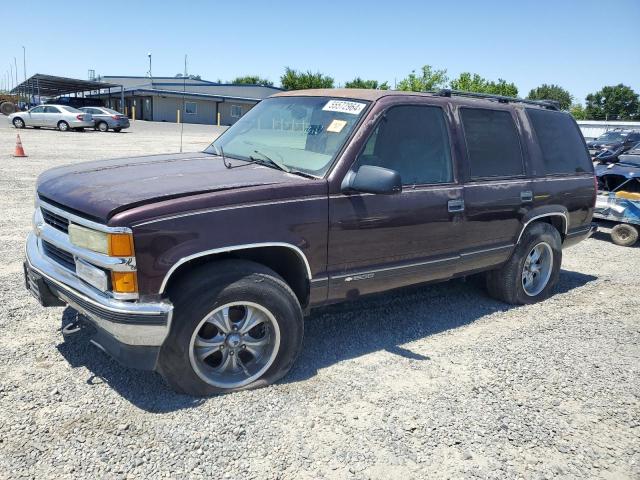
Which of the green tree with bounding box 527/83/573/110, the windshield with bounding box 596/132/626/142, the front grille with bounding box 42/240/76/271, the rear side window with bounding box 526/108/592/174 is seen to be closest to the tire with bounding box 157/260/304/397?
the front grille with bounding box 42/240/76/271

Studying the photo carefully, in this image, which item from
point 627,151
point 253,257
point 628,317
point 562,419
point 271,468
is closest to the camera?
point 271,468

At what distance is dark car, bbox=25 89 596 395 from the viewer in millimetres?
2930

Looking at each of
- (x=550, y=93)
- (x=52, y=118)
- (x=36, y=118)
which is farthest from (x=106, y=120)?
(x=550, y=93)

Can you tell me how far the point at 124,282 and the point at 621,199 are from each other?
26.8 feet

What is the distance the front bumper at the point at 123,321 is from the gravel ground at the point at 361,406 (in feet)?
1.29

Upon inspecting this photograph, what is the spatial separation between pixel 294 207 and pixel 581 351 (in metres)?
2.76

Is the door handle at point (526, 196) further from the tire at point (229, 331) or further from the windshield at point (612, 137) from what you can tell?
the windshield at point (612, 137)

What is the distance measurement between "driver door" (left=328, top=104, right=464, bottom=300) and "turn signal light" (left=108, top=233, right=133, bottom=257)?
130 centimetres

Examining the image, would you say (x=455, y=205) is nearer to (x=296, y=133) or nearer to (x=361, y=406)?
(x=296, y=133)

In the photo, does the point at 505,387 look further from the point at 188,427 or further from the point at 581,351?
the point at 188,427

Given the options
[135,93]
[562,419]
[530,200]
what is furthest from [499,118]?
[135,93]

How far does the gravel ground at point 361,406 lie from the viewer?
2754 mm

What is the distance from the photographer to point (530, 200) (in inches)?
196

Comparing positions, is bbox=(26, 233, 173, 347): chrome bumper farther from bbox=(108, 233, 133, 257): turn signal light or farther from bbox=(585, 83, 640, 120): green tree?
bbox=(585, 83, 640, 120): green tree
